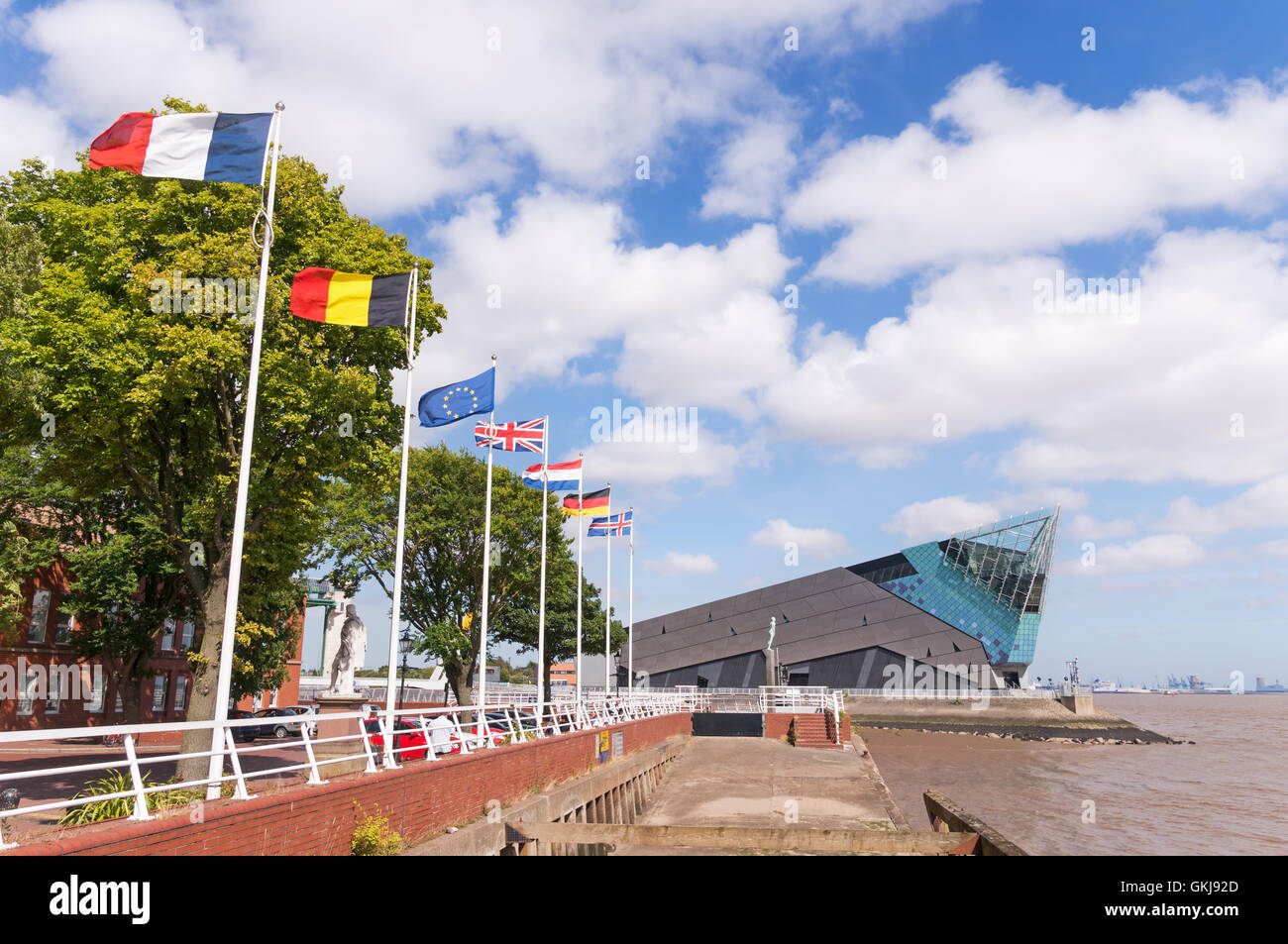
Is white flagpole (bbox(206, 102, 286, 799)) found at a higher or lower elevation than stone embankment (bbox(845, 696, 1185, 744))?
higher

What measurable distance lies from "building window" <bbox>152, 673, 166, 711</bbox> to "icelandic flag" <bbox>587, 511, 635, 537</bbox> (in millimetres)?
24487

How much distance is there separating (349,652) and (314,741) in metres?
47.3

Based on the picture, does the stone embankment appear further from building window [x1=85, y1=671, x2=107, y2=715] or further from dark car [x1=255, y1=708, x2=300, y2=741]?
building window [x1=85, y1=671, x2=107, y2=715]

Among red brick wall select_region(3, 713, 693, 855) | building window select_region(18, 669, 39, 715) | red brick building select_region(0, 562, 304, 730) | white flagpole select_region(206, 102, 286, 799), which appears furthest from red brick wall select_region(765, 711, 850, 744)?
white flagpole select_region(206, 102, 286, 799)

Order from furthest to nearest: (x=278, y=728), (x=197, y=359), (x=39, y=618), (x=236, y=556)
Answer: (x=278, y=728), (x=39, y=618), (x=197, y=359), (x=236, y=556)

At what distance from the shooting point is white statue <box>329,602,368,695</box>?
53906mm

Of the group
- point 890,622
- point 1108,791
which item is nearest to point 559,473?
point 1108,791

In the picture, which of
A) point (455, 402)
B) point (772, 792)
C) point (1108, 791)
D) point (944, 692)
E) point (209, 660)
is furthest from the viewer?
point (944, 692)

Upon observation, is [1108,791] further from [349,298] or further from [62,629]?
[62,629]

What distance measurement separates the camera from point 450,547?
44844 mm

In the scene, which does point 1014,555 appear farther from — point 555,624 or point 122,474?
point 122,474
